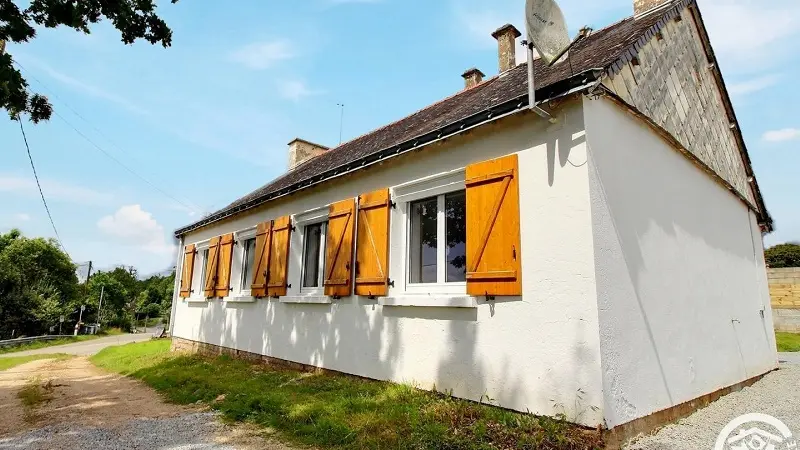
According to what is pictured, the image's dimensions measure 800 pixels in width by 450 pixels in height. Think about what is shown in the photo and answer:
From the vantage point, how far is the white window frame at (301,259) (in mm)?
7461

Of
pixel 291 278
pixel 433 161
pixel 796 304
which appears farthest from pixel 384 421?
pixel 796 304

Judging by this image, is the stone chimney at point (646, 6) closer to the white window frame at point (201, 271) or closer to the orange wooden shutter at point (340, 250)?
the orange wooden shutter at point (340, 250)

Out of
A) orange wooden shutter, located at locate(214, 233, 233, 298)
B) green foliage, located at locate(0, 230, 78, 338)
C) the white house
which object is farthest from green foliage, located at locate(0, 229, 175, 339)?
the white house

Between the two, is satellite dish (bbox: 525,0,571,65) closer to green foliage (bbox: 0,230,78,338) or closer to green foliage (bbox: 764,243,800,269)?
green foliage (bbox: 764,243,800,269)

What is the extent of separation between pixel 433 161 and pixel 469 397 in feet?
9.53

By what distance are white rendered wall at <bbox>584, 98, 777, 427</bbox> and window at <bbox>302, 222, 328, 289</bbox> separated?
4.81 m

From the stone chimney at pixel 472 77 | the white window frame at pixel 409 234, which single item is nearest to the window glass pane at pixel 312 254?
the white window frame at pixel 409 234

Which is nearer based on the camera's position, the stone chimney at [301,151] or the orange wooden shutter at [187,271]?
the orange wooden shutter at [187,271]

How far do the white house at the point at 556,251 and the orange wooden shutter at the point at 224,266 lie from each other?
1815 millimetres

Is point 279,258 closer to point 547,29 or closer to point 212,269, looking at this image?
point 212,269

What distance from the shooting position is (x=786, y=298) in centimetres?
1619

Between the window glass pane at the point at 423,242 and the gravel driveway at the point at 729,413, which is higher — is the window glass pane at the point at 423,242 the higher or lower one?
the higher one

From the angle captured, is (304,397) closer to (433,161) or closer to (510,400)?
(510,400)

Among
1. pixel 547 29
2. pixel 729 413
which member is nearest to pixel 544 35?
pixel 547 29
